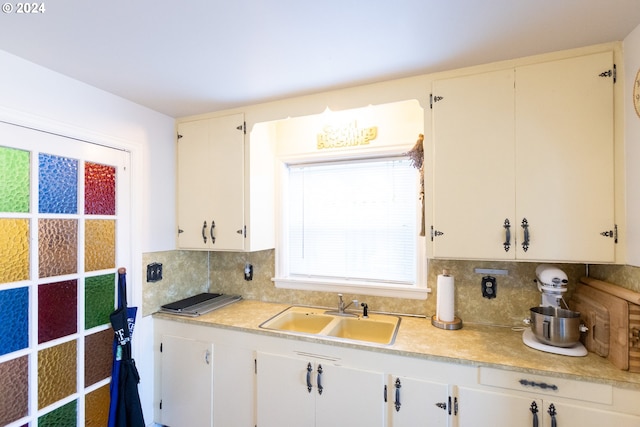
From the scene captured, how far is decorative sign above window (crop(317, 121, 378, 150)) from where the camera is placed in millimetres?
2219

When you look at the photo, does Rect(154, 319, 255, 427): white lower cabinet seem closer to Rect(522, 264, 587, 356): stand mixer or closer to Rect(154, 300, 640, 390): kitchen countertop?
Rect(154, 300, 640, 390): kitchen countertop

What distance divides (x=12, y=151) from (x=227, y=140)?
3.74ft

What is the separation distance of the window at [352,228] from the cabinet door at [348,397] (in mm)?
673

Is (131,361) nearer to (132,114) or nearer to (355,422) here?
(355,422)

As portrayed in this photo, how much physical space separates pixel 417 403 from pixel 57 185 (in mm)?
2249

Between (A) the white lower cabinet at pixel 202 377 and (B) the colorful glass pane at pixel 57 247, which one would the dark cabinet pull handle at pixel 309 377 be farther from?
(B) the colorful glass pane at pixel 57 247

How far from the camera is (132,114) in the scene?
2080 mm

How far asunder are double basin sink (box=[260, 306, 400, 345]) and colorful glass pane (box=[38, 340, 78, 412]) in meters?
1.08

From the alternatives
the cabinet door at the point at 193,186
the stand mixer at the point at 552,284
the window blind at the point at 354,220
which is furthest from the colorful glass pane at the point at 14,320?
the stand mixer at the point at 552,284

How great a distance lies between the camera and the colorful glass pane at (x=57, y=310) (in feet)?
5.26

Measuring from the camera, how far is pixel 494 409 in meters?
1.40

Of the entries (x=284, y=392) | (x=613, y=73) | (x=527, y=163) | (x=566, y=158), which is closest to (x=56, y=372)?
(x=284, y=392)

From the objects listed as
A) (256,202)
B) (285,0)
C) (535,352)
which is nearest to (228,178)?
(256,202)

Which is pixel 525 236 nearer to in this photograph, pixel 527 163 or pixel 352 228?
pixel 527 163
